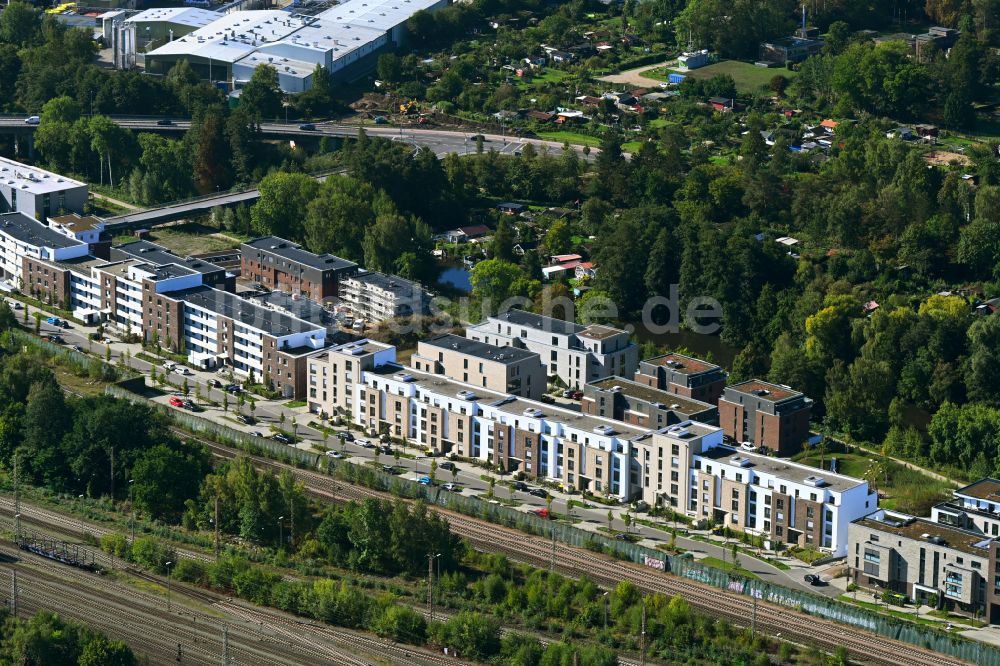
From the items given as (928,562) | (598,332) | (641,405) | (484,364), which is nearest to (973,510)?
(928,562)

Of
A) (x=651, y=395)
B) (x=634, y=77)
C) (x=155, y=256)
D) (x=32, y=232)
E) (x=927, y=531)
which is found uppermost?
(x=634, y=77)

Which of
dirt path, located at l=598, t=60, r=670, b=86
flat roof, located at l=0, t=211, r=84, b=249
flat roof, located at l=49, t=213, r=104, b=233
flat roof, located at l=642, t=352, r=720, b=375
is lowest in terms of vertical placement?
flat roof, located at l=642, t=352, r=720, b=375

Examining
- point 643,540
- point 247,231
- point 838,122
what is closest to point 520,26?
point 838,122

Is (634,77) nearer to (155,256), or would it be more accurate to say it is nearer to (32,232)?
(155,256)

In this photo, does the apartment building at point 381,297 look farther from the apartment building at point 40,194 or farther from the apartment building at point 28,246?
the apartment building at point 40,194

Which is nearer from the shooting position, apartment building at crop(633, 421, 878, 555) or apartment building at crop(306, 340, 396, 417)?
apartment building at crop(633, 421, 878, 555)

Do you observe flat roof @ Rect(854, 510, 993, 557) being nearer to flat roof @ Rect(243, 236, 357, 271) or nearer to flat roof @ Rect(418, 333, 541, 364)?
flat roof @ Rect(418, 333, 541, 364)

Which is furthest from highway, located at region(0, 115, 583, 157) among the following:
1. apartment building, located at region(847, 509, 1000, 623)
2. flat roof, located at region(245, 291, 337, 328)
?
apartment building, located at region(847, 509, 1000, 623)

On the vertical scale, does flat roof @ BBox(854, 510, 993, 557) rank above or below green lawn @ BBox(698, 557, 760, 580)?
above
